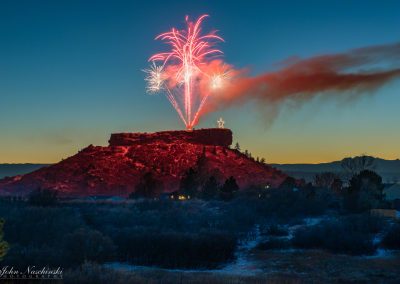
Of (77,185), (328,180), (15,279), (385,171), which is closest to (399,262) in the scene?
(15,279)

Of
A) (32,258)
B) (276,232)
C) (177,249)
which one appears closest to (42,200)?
(276,232)

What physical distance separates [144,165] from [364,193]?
186 feet

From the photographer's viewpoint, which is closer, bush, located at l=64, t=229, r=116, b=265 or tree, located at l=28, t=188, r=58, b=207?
bush, located at l=64, t=229, r=116, b=265

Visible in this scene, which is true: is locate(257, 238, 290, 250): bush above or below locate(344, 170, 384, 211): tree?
below

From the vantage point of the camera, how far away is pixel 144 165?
100 metres

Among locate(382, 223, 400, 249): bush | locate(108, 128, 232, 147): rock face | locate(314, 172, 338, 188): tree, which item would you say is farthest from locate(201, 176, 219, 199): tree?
locate(108, 128, 232, 147): rock face

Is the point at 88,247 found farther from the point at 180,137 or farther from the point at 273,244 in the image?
the point at 180,137

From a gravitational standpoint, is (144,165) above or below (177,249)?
above

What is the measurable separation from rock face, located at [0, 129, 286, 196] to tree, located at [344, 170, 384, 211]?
88.2 ft

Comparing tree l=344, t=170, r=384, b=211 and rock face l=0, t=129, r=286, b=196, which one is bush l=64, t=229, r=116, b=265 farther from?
rock face l=0, t=129, r=286, b=196

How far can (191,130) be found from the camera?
111062mm

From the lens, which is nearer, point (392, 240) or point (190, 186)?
point (392, 240)

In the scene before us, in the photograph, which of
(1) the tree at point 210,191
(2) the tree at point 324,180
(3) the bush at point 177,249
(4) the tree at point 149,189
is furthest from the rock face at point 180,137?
(3) the bush at point 177,249

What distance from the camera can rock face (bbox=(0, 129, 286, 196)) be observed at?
92.2 meters
